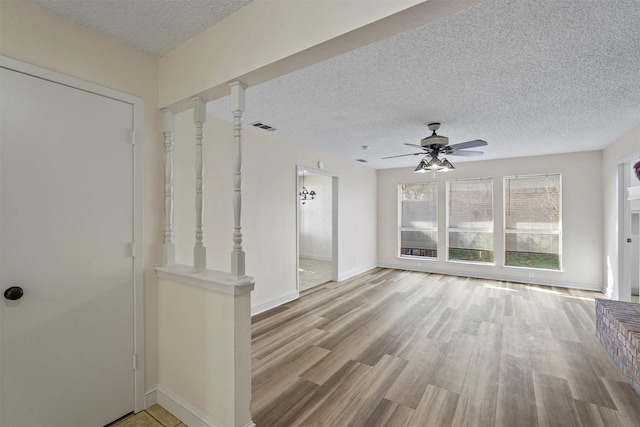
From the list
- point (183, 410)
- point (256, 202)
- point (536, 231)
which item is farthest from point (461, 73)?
point (536, 231)

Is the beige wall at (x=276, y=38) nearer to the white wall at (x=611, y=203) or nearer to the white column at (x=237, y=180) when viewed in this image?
the white column at (x=237, y=180)

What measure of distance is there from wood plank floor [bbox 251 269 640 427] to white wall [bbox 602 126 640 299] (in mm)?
780

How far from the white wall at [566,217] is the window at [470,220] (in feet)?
0.46

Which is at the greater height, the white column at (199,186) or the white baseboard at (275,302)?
the white column at (199,186)

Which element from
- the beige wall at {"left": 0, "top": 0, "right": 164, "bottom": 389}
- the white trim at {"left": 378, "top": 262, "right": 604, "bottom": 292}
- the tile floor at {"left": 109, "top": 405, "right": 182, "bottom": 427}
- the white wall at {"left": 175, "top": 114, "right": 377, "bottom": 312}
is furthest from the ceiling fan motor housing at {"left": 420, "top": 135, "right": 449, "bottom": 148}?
the white trim at {"left": 378, "top": 262, "right": 604, "bottom": 292}

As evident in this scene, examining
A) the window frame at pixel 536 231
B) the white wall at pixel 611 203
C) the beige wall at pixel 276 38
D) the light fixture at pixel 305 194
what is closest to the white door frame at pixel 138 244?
the beige wall at pixel 276 38

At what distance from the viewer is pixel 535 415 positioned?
2021mm

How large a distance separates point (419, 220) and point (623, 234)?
3479mm

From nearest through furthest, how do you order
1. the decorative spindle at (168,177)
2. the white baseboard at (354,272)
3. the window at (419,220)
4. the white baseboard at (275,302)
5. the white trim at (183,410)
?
the white trim at (183,410), the decorative spindle at (168,177), the white baseboard at (275,302), the white baseboard at (354,272), the window at (419,220)

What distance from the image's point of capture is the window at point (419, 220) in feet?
22.4

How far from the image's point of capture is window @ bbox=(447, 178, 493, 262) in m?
6.18

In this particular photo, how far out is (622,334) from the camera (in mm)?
2393

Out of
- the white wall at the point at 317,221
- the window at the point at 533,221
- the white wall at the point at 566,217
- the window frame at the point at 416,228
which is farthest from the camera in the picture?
the white wall at the point at 317,221

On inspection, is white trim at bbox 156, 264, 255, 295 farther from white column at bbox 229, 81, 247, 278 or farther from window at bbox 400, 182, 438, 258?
window at bbox 400, 182, 438, 258
